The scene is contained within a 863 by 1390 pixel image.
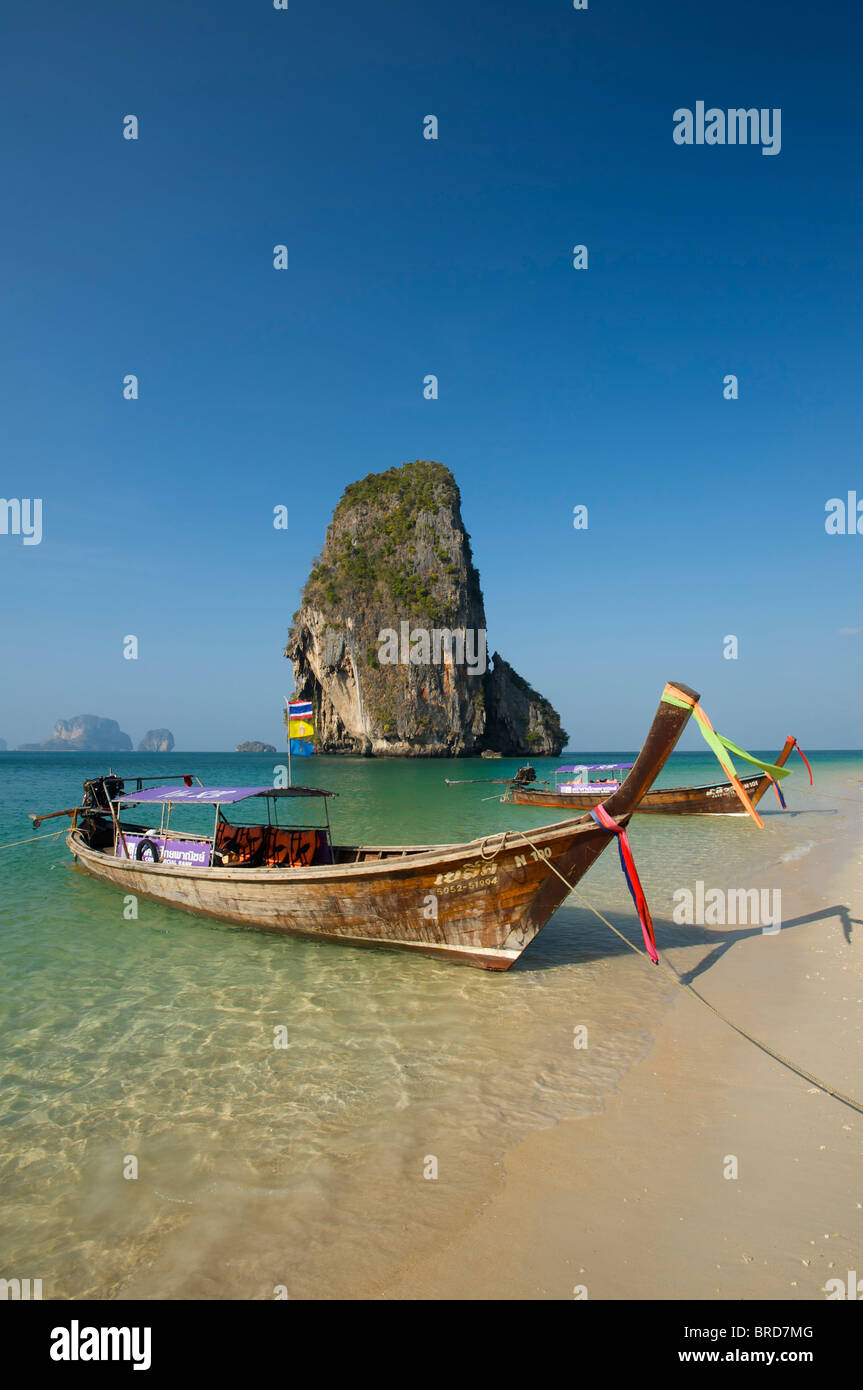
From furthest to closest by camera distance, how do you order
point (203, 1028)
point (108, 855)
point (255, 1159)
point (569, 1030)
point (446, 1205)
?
point (108, 855) < point (203, 1028) < point (569, 1030) < point (255, 1159) < point (446, 1205)

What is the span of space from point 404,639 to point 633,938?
2562 inches

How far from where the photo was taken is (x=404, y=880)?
8.00 meters

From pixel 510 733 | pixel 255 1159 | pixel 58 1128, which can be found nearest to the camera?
pixel 255 1159

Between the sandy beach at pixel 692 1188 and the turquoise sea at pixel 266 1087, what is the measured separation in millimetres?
257

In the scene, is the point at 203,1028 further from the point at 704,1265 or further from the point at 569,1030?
the point at 704,1265

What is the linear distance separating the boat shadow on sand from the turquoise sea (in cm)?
7

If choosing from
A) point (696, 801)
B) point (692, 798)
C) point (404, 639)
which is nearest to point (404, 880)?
point (692, 798)

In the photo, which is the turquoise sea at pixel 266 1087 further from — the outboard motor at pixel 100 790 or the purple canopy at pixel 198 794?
the outboard motor at pixel 100 790

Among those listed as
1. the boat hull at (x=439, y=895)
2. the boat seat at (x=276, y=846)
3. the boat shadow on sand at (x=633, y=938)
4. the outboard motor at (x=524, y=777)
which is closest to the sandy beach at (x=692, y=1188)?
the boat hull at (x=439, y=895)

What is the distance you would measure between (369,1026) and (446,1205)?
2.93 meters

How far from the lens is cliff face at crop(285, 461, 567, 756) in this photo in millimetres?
72938

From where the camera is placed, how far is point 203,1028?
6836mm

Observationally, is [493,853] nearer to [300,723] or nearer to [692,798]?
[300,723]

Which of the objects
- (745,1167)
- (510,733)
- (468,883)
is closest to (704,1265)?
(745,1167)
